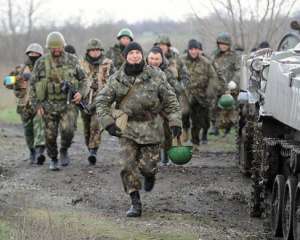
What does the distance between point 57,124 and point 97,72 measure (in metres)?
1.15

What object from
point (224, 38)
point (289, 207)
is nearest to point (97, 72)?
point (224, 38)

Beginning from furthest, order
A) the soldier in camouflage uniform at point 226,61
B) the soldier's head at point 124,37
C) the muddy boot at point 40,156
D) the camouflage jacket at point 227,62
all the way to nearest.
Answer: the camouflage jacket at point 227,62
the soldier in camouflage uniform at point 226,61
the soldier's head at point 124,37
the muddy boot at point 40,156

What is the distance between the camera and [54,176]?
12797 mm

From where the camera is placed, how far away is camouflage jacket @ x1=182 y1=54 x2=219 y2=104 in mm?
15922

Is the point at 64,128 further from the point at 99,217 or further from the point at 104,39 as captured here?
the point at 104,39

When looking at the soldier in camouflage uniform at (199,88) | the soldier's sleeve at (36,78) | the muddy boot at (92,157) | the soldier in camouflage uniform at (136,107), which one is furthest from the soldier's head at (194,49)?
the soldier in camouflage uniform at (136,107)

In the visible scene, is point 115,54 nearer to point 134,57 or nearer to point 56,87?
point 56,87

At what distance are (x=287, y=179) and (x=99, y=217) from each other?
2.09 meters

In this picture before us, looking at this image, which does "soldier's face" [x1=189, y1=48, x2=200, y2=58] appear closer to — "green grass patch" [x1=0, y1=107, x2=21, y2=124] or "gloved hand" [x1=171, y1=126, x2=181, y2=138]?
"gloved hand" [x1=171, y1=126, x2=181, y2=138]

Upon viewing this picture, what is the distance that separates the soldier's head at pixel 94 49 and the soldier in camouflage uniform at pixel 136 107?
13.4 feet

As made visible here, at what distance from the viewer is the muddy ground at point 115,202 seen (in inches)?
343

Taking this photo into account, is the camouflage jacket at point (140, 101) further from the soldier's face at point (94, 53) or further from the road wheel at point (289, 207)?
the soldier's face at point (94, 53)

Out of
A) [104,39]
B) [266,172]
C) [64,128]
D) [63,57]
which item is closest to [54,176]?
[64,128]

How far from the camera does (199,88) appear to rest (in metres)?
16.1
